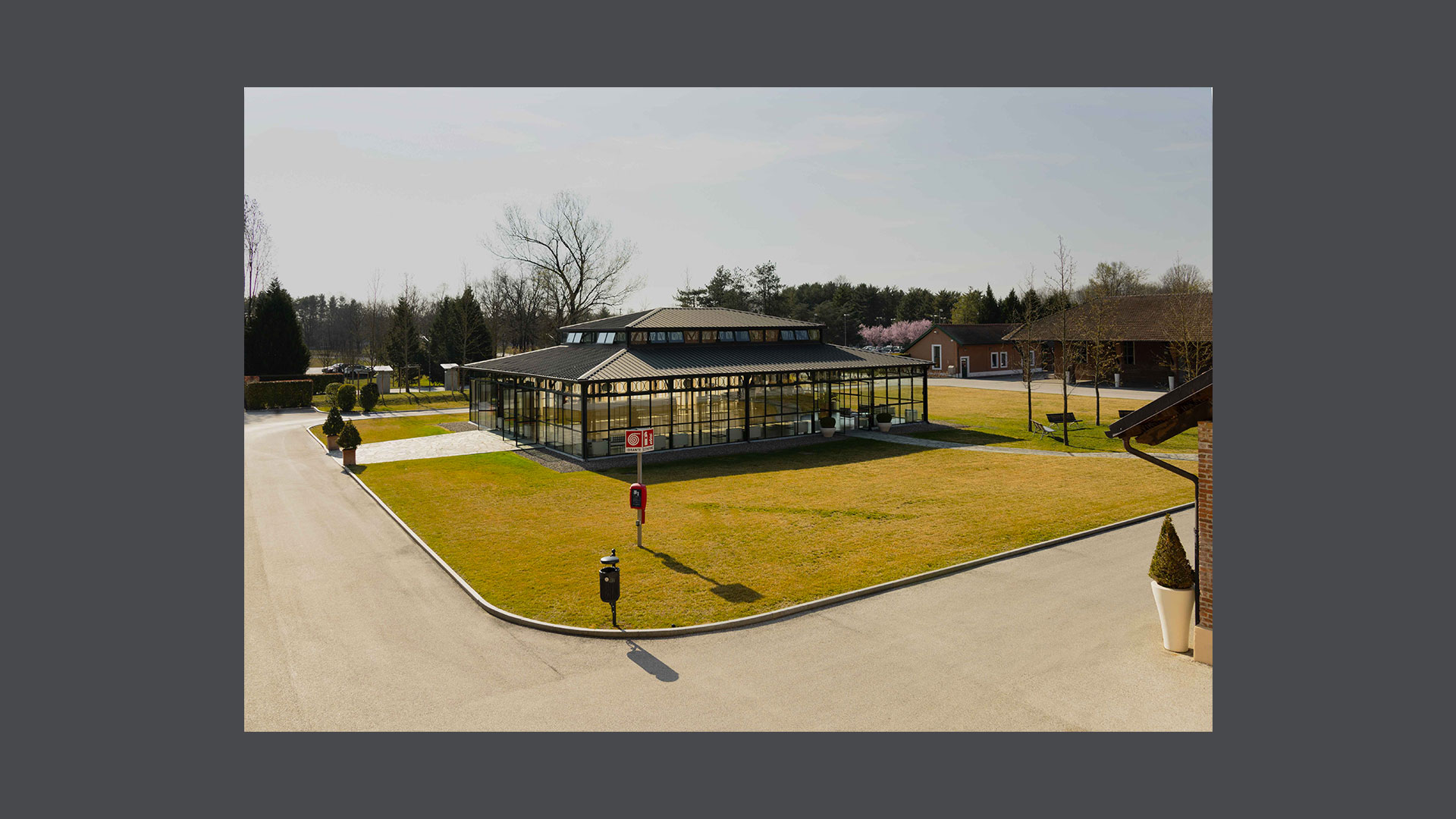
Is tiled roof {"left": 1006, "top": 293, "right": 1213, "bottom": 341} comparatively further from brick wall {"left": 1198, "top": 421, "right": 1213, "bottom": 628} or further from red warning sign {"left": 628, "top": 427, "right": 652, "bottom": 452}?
brick wall {"left": 1198, "top": 421, "right": 1213, "bottom": 628}

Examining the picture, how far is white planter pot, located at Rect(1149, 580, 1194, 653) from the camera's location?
9203 millimetres

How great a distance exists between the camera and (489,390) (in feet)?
108

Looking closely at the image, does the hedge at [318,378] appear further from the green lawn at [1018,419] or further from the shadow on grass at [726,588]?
the shadow on grass at [726,588]

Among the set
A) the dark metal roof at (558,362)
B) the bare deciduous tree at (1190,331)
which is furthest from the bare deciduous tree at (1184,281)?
the dark metal roof at (558,362)

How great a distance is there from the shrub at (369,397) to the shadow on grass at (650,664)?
120ft

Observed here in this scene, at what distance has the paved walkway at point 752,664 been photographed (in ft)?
25.6

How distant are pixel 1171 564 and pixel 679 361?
65.5ft

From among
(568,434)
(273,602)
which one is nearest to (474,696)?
(273,602)

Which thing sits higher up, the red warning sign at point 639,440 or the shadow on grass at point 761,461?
the red warning sign at point 639,440

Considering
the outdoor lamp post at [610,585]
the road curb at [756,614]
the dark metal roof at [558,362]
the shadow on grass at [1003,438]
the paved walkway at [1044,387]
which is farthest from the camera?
the paved walkway at [1044,387]

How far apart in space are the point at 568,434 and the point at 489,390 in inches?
360

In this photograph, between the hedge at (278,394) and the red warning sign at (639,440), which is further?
the hedge at (278,394)

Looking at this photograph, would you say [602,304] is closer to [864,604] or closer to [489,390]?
[489,390]

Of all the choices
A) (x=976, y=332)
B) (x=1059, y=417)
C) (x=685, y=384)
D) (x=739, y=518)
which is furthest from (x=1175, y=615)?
(x=976, y=332)
